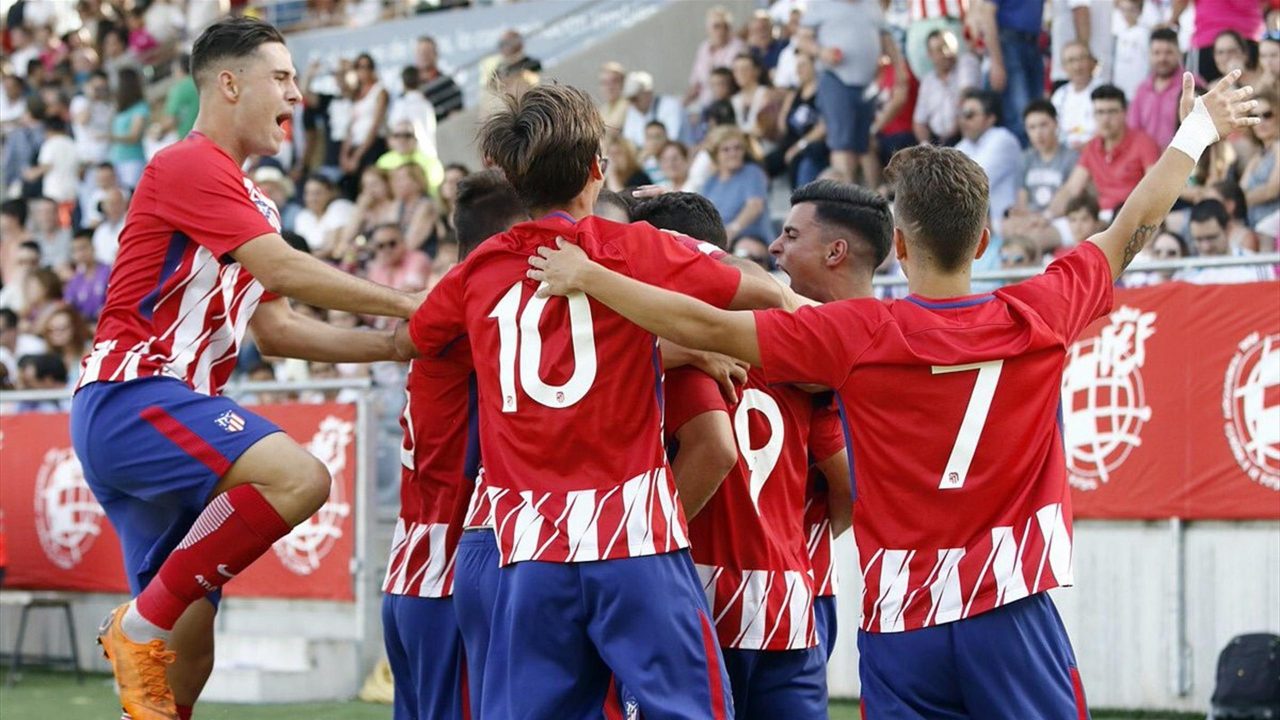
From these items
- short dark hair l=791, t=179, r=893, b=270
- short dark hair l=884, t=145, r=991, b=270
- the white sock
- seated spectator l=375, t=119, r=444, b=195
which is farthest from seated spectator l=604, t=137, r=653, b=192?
short dark hair l=884, t=145, r=991, b=270

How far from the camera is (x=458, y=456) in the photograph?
5367 millimetres

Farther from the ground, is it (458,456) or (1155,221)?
(1155,221)

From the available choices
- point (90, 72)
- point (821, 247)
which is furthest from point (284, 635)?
point (90, 72)

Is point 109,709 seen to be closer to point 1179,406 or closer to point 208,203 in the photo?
point 208,203

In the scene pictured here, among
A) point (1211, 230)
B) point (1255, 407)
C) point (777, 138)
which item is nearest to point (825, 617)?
point (1255, 407)

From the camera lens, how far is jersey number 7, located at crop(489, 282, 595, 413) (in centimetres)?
433

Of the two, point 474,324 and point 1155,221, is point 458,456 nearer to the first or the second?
point 474,324

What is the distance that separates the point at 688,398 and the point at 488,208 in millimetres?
1071

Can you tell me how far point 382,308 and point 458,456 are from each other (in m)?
0.51

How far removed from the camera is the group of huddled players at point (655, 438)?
4.18 metres

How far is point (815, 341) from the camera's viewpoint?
421cm

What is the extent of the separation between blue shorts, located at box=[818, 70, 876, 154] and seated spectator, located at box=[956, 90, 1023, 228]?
1.10 meters

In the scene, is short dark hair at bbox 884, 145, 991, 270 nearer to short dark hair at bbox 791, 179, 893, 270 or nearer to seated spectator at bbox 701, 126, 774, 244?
short dark hair at bbox 791, 179, 893, 270

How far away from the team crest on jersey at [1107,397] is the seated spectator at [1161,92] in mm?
2780
